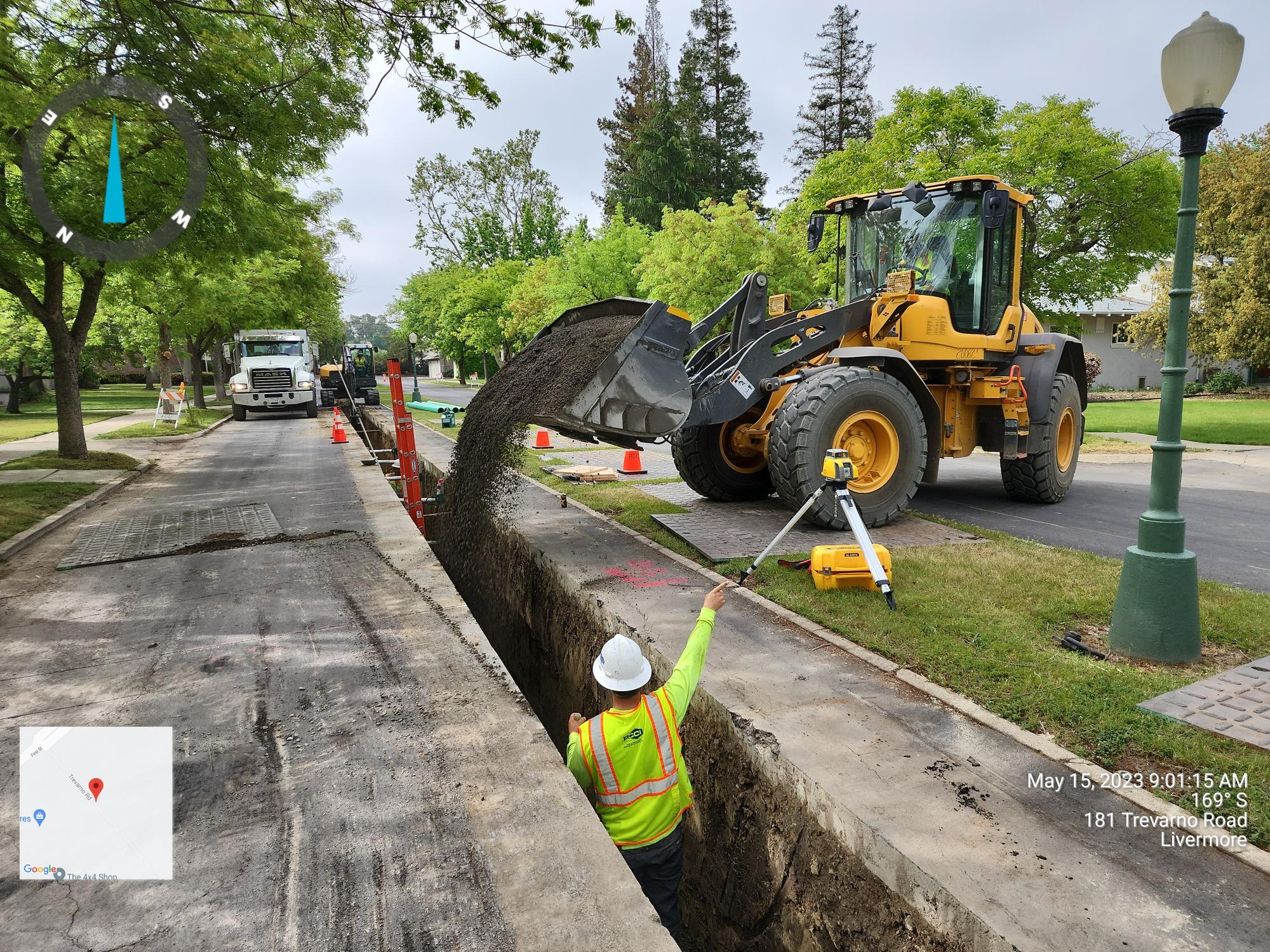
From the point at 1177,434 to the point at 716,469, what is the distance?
511cm

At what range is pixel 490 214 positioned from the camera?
49.7 metres

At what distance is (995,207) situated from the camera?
25.7 feet

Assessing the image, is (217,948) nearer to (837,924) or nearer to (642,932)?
(642,932)

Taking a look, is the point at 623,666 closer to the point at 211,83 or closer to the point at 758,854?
the point at 758,854

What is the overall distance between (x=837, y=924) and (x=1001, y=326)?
7452 millimetres

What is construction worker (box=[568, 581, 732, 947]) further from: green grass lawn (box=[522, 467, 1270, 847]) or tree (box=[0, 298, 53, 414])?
tree (box=[0, 298, 53, 414])

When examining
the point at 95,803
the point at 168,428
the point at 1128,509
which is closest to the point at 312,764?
the point at 95,803

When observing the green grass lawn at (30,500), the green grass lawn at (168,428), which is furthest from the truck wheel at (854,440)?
the green grass lawn at (168,428)

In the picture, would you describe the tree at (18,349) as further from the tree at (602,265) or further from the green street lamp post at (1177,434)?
the green street lamp post at (1177,434)

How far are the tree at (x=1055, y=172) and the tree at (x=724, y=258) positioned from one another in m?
3.69

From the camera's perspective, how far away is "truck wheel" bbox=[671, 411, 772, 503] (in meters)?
9.01

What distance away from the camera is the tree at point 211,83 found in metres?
7.65

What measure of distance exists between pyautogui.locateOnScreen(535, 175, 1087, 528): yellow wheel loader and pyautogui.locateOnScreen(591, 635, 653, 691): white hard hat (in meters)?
3.24
